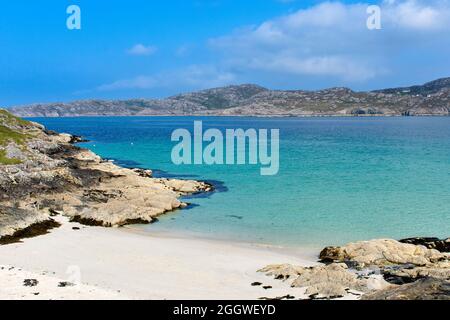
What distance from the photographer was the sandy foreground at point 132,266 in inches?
869

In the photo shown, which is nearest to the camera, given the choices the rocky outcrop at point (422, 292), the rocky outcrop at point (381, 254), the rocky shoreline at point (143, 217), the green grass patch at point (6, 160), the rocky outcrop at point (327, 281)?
the rocky outcrop at point (422, 292)

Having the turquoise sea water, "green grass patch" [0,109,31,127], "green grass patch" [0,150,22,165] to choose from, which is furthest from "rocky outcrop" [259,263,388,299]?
"green grass patch" [0,109,31,127]

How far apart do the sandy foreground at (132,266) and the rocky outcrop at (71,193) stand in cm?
248

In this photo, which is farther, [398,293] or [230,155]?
[230,155]

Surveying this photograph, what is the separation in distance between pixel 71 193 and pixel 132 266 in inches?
860

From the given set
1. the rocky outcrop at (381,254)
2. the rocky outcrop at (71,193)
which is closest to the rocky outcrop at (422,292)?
the rocky outcrop at (381,254)

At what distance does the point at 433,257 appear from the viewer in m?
28.8

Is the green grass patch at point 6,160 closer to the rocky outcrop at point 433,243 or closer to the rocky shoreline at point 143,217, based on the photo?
the rocky shoreline at point 143,217

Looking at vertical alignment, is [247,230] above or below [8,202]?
below

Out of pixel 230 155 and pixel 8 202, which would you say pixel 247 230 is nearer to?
pixel 8 202

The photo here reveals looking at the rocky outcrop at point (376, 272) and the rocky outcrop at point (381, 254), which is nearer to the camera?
the rocky outcrop at point (376, 272)

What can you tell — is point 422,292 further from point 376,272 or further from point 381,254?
point 381,254
